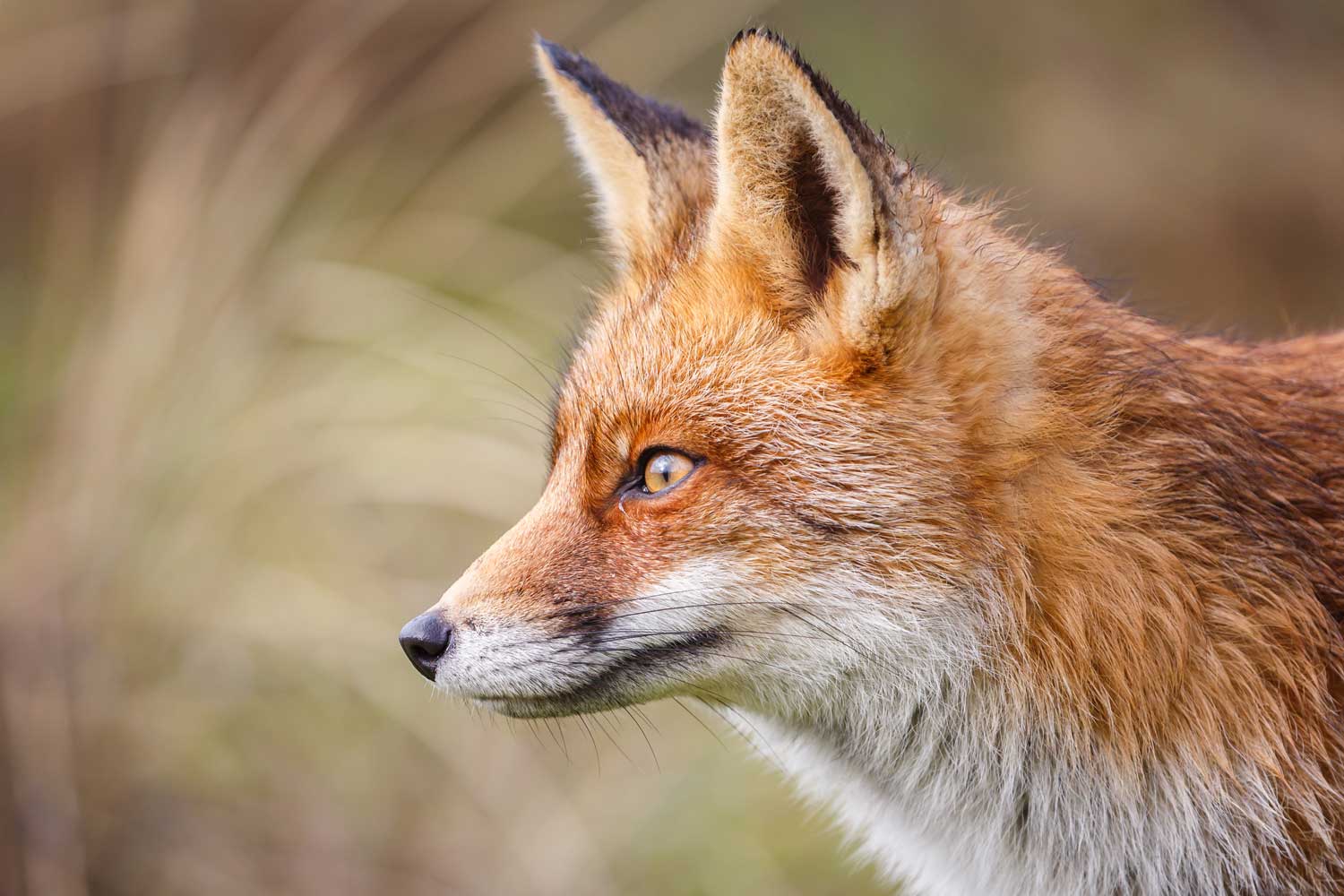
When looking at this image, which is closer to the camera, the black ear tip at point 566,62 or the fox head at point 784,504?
the fox head at point 784,504

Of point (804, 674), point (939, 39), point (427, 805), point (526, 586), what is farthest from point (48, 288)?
point (939, 39)

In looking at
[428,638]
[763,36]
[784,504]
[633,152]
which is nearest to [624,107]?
[633,152]

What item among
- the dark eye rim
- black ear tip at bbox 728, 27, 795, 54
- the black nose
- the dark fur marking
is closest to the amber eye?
the dark eye rim

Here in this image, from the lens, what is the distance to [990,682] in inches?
111

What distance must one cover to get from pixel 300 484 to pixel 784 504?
4.38 metres

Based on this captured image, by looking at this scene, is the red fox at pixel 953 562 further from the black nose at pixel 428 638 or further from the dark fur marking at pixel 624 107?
the dark fur marking at pixel 624 107

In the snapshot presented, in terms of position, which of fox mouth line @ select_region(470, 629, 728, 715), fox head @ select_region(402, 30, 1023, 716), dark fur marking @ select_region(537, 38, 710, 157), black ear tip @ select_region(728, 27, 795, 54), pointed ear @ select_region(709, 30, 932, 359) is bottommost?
fox mouth line @ select_region(470, 629, 728, 715)

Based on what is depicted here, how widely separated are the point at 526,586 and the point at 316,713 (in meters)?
3.52

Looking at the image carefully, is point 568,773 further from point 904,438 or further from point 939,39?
point 939,39

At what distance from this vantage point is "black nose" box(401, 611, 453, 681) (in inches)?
109

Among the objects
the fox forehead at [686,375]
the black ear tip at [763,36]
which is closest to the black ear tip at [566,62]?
the fox forehead at [686,375]

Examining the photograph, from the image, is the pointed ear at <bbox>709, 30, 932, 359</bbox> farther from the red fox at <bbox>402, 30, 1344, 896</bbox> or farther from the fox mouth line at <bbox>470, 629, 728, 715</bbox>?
the fox mouth line at <bbox>470, 629, 728, 715</bbox>

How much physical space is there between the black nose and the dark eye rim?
542 millimetres

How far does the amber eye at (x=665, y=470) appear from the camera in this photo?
287cm
